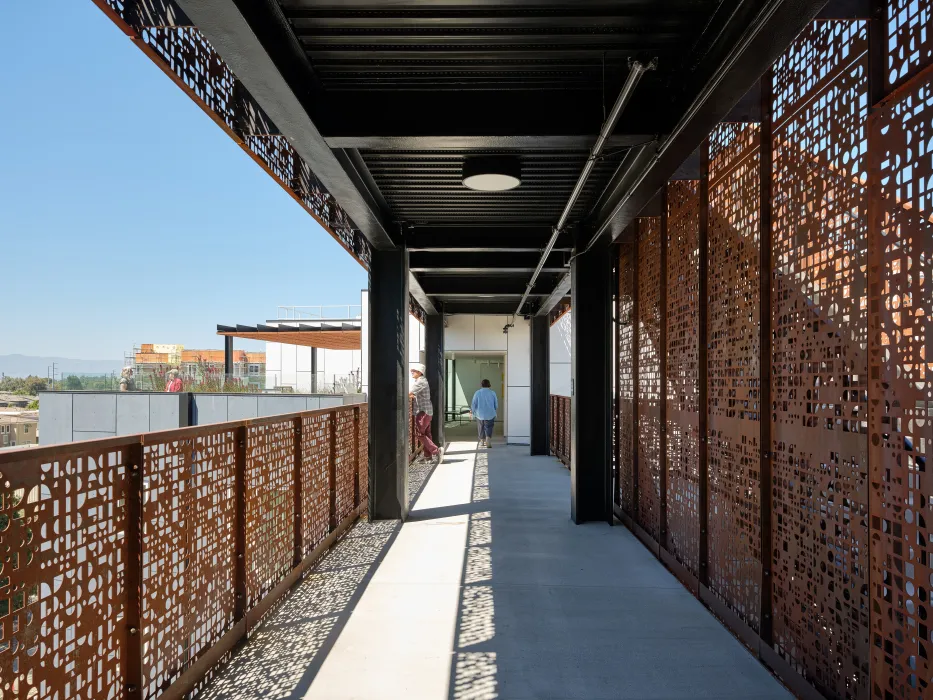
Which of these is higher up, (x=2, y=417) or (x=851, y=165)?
(x=851, y=165)

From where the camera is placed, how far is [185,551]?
9.39 ft

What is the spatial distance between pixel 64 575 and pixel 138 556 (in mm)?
417

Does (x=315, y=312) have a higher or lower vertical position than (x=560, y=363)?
higher

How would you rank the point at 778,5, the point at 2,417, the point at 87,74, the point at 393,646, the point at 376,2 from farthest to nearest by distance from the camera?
the point at 87,74 → the point at 2,417 → the point at 393,646 → the point at 376,2 → the point at 778,5

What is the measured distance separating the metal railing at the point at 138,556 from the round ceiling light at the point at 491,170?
2.26 meters

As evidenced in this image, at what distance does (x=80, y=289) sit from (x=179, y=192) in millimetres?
22143

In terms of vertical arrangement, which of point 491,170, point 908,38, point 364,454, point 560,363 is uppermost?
point 491,170

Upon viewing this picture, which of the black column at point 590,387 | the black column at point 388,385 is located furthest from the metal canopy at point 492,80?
the black column at point 388,385

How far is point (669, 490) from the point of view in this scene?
5.27 meters

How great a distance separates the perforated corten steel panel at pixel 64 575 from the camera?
1.81m

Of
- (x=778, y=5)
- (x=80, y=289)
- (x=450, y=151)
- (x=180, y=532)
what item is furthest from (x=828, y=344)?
→ (x=80, y=289)

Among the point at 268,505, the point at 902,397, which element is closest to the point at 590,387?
the point at 268,505

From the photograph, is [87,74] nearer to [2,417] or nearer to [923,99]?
[2,417]

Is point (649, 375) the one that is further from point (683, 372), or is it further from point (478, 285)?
point (478, 285)
